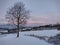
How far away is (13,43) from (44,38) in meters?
0.70

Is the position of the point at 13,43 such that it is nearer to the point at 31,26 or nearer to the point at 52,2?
the point at 31,26

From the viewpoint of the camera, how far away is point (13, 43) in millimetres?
2838

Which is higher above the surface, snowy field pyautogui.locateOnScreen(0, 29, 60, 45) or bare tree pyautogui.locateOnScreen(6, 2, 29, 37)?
bare tree pyautogui.locateOnScreen(6, 2, 29, 37)

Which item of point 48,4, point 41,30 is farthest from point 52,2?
point 41,30

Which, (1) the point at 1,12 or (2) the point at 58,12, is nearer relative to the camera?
(1) the point at 1,12

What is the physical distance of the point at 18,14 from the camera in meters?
3.03

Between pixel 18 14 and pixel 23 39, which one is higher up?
pixel 18 14

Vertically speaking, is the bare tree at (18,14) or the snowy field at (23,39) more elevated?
the bare tree at (18,14)

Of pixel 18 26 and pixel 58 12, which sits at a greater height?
pixel 58 12

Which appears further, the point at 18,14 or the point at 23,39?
the point at 18,14

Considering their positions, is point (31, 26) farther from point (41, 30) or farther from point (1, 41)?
point (1, 41)

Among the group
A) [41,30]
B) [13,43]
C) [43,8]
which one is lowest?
[13,43]

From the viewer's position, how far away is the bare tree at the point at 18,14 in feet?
9.65

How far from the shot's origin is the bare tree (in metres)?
2.94
